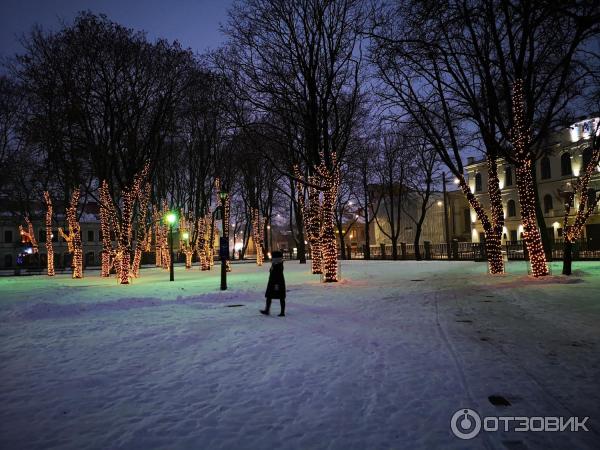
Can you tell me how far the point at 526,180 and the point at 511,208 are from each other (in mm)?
37471

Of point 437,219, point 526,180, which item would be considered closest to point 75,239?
point 526,180

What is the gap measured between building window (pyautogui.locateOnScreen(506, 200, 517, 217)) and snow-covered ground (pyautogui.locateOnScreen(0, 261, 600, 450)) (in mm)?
43384

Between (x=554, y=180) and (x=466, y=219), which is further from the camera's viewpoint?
(x=466, y=219)

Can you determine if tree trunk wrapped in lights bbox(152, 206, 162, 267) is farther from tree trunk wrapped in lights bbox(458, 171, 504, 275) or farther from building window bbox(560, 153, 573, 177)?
building window bbox(560, 153, 573, 177)

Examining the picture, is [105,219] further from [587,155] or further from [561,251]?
[587,155]

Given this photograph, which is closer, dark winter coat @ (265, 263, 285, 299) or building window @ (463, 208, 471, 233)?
dark winter coat @ (265, 263, 285, 299)

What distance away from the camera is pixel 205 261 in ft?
109

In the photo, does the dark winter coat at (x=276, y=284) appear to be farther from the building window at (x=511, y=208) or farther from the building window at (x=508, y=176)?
the building window at (x=508, y=176)

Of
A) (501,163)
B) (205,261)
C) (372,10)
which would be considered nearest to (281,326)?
(372,10)

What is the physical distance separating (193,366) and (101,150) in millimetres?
21014

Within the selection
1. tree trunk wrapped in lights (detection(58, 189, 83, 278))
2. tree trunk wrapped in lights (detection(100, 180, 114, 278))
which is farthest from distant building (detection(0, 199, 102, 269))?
tree trunk wrapped in lights (detection(100, 180, 114, 278))

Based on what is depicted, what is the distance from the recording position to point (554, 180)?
149 ft

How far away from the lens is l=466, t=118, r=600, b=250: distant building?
40.4 metres

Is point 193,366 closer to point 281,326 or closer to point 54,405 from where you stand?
point 54,405
